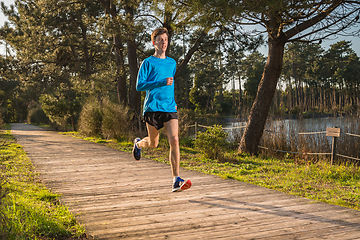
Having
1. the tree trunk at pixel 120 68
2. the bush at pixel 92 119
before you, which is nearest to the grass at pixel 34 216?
the bush at pixel 92 119

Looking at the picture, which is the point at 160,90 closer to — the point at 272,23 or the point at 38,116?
the point at 272,23

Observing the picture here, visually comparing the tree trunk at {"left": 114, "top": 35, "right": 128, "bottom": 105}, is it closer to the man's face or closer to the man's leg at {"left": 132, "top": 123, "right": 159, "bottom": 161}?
the man's leg at {"left": 132, "top": 123, "right": 159, "bottom": 161}

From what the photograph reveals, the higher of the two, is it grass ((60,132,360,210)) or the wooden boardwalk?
the wooden boardwalk

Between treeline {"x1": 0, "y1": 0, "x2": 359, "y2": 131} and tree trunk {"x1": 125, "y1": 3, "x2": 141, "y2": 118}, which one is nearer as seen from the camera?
treeline {"x1": 0, "y1": 0, "x2": 359, "y2": 131}

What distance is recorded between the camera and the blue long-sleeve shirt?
3662mm

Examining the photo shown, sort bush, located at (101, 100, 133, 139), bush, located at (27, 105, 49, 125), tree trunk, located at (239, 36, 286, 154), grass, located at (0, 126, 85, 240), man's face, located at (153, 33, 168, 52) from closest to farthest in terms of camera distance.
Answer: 1. grass, located at (0, 126, 85, 240)
2. man's face, located at (153, 33, 168, 52)
3. tree trunk, located at (239, 36, 286, 154)
4. bush, located at (101, 100, 133, 139)
5. bush, located at (27, 105, 49, 125)

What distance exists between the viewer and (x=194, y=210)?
349 centimetres

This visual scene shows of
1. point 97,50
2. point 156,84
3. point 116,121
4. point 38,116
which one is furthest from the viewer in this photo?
point 38,116

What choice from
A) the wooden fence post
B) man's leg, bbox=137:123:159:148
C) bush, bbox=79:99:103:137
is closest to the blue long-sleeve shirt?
man's leg, bbox=137:123:159:148

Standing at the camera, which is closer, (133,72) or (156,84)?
(156,84)

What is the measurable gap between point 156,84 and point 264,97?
667cm

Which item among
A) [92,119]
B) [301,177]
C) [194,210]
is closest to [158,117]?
[194,210]

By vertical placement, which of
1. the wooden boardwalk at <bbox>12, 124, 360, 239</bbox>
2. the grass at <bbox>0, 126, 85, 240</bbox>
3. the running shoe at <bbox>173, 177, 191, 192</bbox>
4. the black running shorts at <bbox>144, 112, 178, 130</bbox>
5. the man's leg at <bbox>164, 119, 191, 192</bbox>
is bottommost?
the wooden boardwalk at <bbox>12, 124, 360, 239</bbox>

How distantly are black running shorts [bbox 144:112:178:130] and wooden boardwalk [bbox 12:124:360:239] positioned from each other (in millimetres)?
995
